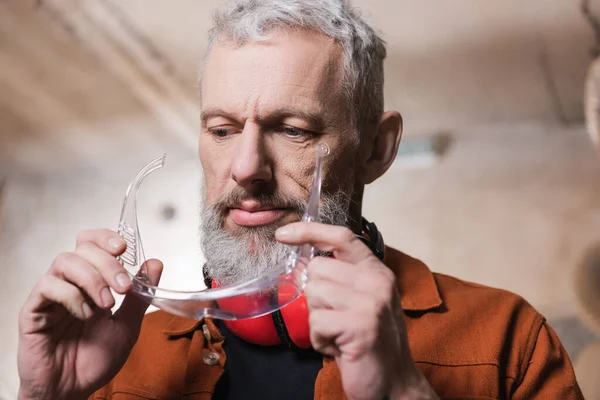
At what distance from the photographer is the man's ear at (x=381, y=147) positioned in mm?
1509

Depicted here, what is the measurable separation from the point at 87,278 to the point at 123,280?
→ 0.18 ft

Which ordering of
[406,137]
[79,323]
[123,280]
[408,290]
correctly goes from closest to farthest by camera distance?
[123,280] < [79,323] < [408,290] < [406,137]

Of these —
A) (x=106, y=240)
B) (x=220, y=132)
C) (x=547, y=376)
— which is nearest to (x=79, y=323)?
(x=106, y=240)

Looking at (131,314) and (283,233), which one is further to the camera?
(131,314)

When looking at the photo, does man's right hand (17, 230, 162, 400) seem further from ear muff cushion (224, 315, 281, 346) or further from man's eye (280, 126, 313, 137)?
man's eye (280, 126, 313, 137)

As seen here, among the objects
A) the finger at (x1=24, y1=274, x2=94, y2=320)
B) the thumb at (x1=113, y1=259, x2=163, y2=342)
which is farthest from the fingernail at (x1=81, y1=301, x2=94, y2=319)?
the thumb at (x1=113, y1=259, x2=163, y2=342)

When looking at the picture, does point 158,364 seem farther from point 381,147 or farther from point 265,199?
point 381,147

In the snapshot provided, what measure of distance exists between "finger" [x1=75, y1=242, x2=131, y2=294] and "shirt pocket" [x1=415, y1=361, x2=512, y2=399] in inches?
22.2

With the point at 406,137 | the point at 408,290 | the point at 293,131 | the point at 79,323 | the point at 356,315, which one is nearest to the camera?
the point at 356,315

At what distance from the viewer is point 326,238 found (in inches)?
39.6

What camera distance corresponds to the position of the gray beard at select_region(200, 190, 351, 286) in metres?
1.31

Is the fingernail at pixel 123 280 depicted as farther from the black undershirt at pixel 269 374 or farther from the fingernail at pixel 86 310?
the black undershirt at pixel 269 374

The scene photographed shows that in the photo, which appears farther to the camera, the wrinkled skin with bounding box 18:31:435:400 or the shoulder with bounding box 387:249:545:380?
the shoulder with bounding box 387:249:545:380

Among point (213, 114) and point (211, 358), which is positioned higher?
point (213, 114)
